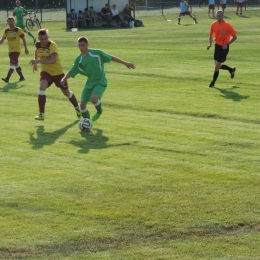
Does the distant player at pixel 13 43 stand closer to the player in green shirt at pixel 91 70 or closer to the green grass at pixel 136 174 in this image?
the green grass at pixel 136 174

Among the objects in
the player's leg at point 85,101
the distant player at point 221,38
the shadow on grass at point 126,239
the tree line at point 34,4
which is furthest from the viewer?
the tree line at point 34,4

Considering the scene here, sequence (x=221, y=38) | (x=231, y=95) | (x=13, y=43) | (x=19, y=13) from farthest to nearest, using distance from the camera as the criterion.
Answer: (x=19, y=13) < (x=13, y=43) < (x=221, y=38) < (x=231, y=95)

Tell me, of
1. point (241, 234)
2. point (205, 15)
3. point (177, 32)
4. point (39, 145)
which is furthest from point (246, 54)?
point (205, 15)

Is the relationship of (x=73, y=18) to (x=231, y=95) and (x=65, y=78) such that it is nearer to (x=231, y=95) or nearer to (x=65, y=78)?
(x=231, y=95)

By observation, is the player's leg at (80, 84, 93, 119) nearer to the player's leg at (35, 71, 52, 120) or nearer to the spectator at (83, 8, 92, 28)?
the player's leg at (35, 71, 52, 120)

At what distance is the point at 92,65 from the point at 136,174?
4487mm

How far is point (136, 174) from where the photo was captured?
11.5 meters

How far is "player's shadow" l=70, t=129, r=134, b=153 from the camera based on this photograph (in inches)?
537

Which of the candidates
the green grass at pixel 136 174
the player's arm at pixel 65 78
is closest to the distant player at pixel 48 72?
the green grass at pixel 136 174

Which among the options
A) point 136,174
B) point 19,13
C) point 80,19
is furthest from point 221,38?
point 80,19

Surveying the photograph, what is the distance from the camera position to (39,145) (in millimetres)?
13898

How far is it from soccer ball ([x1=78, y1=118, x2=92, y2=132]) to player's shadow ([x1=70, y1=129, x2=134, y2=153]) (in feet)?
0.38

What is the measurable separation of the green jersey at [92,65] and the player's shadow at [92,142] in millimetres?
1251

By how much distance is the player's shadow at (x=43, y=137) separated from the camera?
45.9ft
